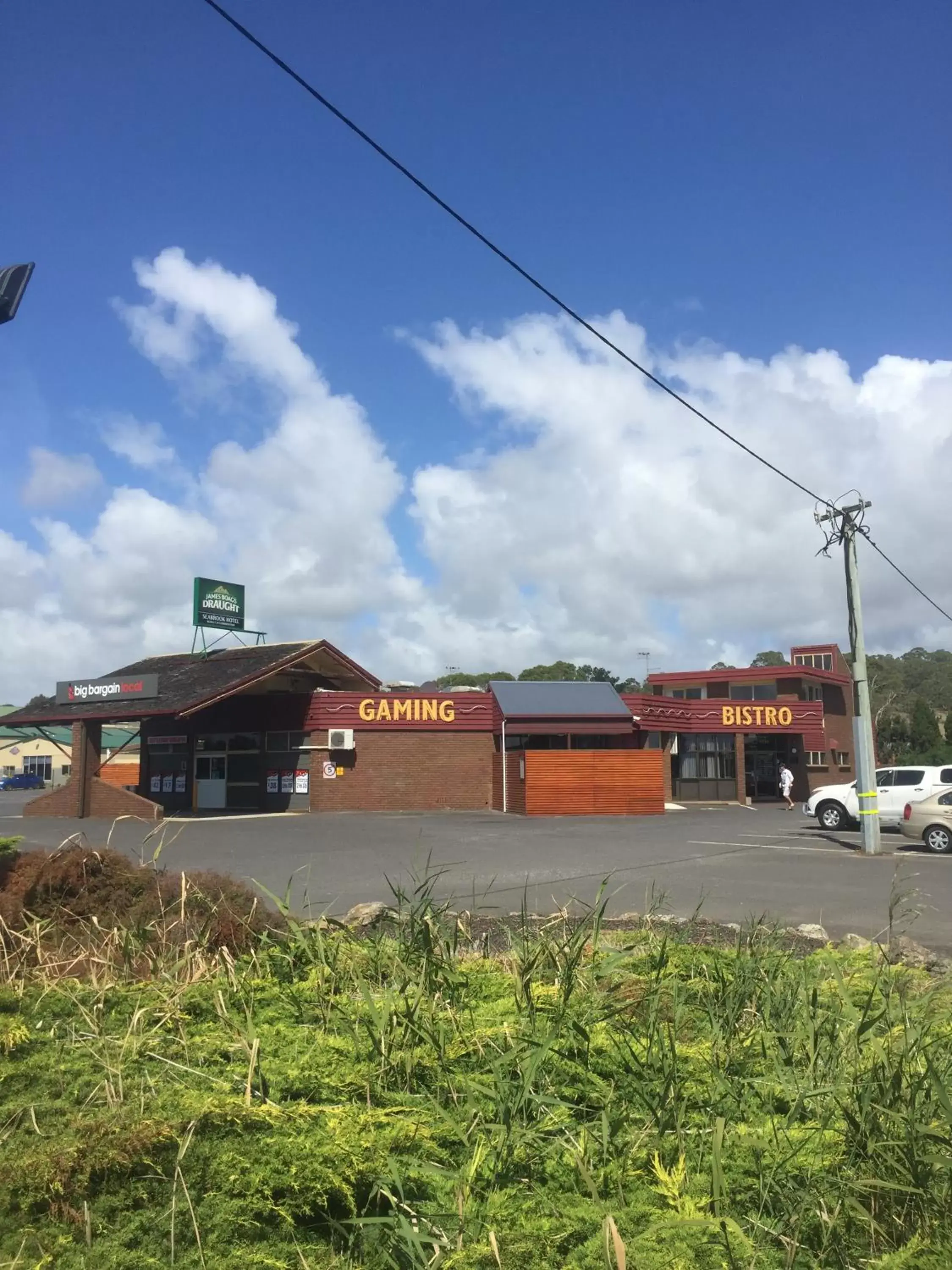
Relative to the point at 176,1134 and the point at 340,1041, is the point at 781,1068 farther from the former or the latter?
the point at 176,1134

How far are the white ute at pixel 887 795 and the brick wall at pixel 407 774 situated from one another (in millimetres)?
10464

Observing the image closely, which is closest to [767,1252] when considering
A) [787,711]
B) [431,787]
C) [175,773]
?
[431,787]

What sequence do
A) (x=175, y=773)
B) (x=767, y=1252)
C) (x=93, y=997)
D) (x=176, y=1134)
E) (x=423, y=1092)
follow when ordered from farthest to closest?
1. (x=175, y=773)
2. (x=93, y=997)
3. (x=423, y=1092)
4. (x=176, y=1134)
5. (x=767, y=1252)

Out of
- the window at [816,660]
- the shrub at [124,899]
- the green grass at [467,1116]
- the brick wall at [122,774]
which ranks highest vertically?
the window at [816,660]

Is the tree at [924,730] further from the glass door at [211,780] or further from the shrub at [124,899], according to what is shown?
the shrub at [124,899]

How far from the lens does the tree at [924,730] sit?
6512 cm

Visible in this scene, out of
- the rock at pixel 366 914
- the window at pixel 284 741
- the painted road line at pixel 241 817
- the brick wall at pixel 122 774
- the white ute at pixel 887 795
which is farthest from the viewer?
the brick wall at pixel 122 774

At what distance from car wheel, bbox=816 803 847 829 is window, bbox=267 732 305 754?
15.8 metres

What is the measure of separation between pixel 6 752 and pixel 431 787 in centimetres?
7107

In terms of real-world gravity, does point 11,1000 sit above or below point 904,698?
below

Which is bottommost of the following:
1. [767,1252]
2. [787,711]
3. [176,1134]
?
[767,1252]

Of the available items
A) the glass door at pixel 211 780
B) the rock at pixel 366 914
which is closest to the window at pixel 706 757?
the glass door at pixel 211 780

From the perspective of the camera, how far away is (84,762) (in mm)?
30312

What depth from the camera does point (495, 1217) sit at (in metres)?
2.80
